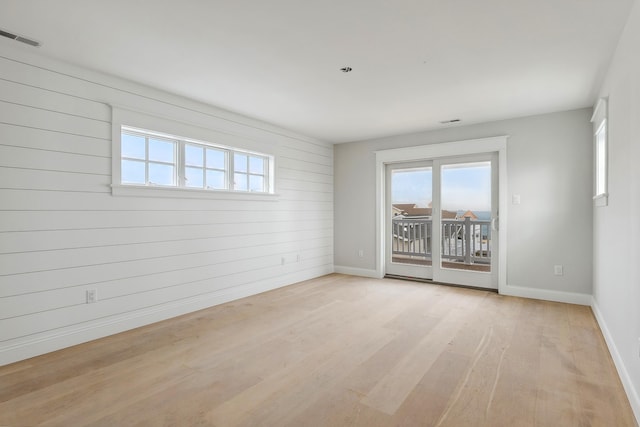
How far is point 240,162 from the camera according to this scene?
455cm

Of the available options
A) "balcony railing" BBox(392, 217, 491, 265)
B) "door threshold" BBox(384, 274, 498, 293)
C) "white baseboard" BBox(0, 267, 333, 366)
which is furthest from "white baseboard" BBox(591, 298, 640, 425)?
"white baseboard" BBox(0, 267, 333, 366)

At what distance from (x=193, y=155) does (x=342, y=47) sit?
7.43 ft

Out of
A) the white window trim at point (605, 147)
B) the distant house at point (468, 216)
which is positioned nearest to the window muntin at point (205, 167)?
the distant house at point (468, 216)

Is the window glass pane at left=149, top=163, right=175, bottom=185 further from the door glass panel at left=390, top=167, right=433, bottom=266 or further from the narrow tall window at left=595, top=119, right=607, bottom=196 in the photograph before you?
the narrow tall window at left=595, top=119, right=607, bottom=196

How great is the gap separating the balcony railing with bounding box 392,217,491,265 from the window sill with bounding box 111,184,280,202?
2.44m

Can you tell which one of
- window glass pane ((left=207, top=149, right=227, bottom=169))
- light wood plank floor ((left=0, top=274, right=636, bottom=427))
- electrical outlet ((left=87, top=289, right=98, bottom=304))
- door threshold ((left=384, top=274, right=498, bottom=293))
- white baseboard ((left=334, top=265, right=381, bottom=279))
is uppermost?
window glass pane ((left=207, top=149, right=227, bottom=169))

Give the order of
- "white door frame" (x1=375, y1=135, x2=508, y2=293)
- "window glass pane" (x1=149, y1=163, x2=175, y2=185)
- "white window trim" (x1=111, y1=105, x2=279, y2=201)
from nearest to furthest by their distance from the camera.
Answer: "white window trim" (x1=111, y1=105, x2=279, y2=201), "window glass pane" (x1=149, y1=163, x2=175, y2=185), "white door frame" (x1=375, y1=135, x2=508, y2=293)

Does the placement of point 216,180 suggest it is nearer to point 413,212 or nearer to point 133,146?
point 133,146

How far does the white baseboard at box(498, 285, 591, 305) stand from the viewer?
4.10 metres

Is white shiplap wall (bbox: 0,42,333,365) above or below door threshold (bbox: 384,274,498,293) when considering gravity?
above

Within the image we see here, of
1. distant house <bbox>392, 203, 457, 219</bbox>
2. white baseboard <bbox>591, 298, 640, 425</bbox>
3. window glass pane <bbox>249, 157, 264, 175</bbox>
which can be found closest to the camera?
white baseboard <bbox>591, 298, 640, 425</bbox>

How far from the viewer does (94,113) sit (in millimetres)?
3055

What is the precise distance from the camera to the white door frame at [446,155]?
460 centimetres

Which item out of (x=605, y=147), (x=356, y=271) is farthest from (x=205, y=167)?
(x=605, y=147)
